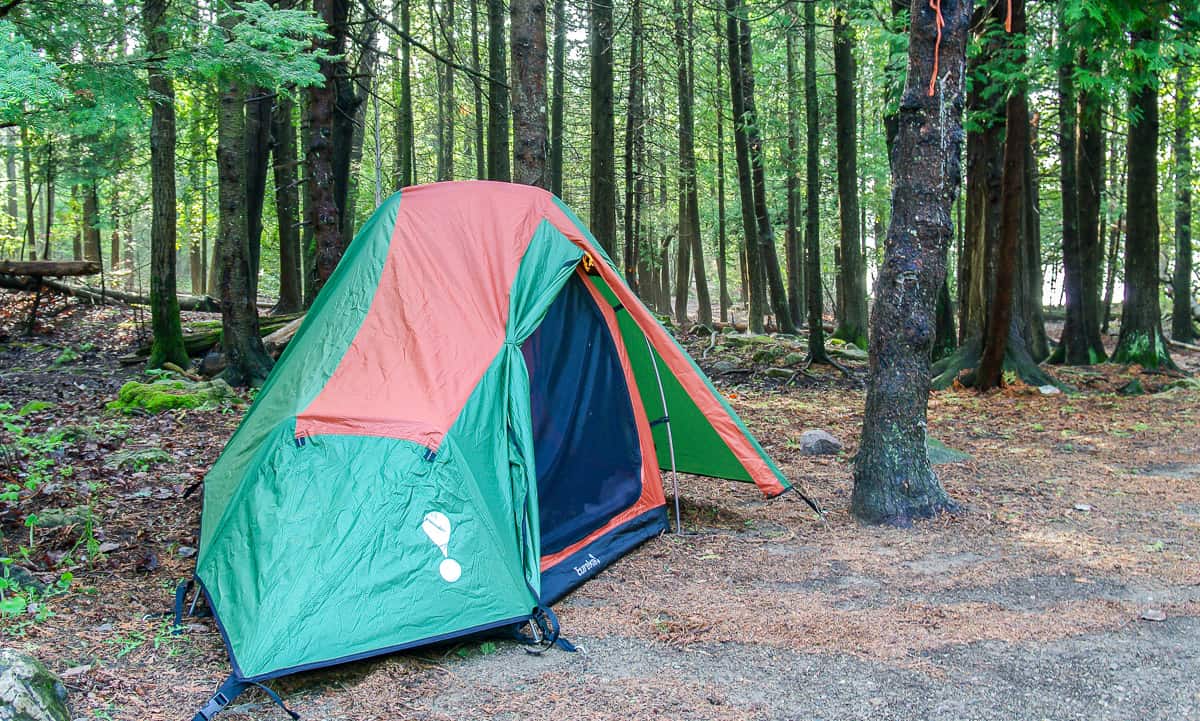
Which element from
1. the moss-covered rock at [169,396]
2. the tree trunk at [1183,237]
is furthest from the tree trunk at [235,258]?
the tree trunk at [1183,237]

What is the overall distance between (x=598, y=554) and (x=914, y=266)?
9.01 ft

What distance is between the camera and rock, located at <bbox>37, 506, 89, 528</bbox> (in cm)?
493

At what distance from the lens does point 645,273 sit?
2806 cm

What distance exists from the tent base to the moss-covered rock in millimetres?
5458

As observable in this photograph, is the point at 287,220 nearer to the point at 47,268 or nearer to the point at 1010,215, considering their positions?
the point at 47,268

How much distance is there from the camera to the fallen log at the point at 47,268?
12.9 metres

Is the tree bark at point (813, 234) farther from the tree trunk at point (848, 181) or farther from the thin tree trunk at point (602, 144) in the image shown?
the thin tree trunk at point (602, 144)

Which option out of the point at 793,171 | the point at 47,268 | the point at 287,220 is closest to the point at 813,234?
the point at 793,171

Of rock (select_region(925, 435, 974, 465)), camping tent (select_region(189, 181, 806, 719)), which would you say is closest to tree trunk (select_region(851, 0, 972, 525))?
camping tent (select_region(189, 181, 806, 719))

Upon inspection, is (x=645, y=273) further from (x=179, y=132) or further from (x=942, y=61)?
(x=942, y=61)

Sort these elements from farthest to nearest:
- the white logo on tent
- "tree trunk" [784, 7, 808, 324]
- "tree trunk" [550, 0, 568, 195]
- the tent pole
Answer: "tree trunk" [784, 7, 808, 324]
"tree trunk" [550, 0, 568, 195]
the tent pole
the white logo on tent

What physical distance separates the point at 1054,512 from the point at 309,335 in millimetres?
5143

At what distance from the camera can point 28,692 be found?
2.76 metres

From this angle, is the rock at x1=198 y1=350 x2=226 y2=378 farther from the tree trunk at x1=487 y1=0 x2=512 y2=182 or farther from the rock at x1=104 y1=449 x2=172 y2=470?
the tree trunk at x1=487 y1=0 x2=512 y2=182
